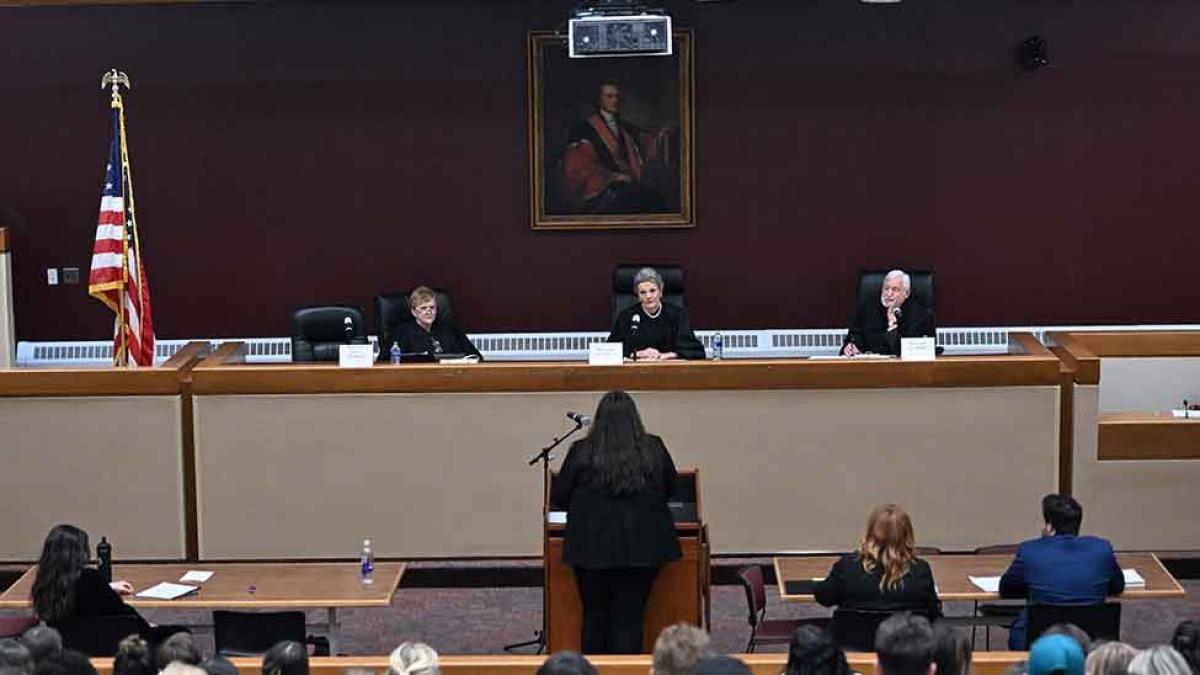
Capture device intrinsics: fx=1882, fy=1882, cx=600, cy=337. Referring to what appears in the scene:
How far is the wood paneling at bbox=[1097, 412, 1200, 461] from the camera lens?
947 centimetres

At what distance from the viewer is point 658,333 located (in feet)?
33.9

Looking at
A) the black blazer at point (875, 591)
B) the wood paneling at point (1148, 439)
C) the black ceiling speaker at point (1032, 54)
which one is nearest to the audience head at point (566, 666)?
the black blazer at point (875, 591)

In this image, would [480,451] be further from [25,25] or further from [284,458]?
[25,25]

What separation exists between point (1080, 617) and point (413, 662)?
298cm

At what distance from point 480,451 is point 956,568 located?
2.82m

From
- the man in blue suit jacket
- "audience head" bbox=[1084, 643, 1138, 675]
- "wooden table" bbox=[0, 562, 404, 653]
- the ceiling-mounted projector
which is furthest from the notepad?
the ceiling-mounted projector

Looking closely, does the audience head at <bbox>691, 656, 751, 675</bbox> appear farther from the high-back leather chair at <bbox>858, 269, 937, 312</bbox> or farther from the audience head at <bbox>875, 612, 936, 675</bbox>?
the high-back leather chair at <bbox>858, 269, 937, 312</bbox>

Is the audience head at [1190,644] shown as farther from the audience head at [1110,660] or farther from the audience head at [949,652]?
the audience head at [949,652]

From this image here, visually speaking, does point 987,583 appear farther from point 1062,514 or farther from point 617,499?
point 617,499

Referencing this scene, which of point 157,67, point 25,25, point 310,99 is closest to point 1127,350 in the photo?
point 310,99

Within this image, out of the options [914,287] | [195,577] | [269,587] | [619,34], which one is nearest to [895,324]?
[914,287]

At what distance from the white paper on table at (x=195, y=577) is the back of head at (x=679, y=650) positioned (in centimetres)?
289

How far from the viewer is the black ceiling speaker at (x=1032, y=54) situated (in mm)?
11953

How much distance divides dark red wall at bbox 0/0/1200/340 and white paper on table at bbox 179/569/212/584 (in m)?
4.87
